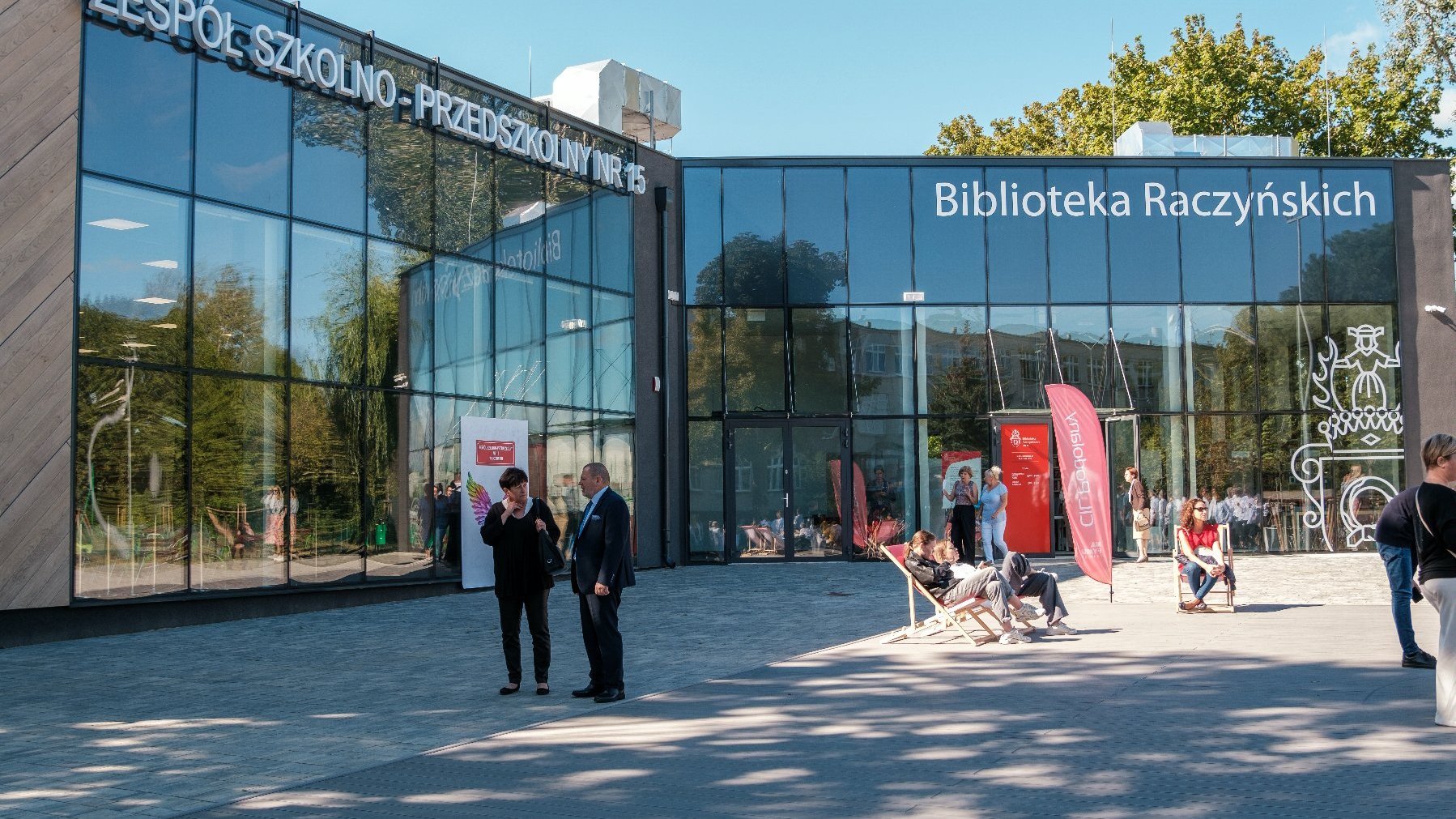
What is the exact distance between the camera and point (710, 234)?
25.8 meters

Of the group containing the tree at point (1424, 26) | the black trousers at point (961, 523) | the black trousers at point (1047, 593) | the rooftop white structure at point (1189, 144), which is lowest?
the black trousers at point (1047, 593)

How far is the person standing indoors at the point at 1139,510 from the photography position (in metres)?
23.5

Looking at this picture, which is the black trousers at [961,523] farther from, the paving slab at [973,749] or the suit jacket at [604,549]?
the suit jacket at [604,549]

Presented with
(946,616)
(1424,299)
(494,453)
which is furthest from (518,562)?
(1424,299)

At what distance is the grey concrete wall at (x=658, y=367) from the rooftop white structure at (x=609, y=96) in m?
1.85

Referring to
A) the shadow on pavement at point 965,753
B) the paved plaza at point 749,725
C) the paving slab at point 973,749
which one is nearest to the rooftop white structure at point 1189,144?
the paved plaza at point 749,725

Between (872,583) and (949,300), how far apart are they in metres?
7.57

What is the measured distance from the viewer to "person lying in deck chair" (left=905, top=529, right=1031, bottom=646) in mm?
12773

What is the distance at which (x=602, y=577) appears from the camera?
963 cm

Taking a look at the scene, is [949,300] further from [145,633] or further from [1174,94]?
[1174,94]

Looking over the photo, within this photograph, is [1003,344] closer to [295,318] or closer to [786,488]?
[786,488]

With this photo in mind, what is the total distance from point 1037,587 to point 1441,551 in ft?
18.1

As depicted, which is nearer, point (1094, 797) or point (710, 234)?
point (1094, 797)

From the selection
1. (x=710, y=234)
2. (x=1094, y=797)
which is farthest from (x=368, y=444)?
(x=1094, y=797)
